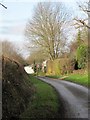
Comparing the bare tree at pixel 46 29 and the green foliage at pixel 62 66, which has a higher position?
the bare tree at pixel 46 29

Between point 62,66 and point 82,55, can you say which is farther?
point 62,66

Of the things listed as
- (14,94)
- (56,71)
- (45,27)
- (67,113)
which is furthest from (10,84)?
(45,27)

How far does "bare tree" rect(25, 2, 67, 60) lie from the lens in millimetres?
56844

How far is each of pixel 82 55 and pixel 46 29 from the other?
56.4 ft

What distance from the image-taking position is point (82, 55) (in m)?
41.5

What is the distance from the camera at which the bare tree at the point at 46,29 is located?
186 feet

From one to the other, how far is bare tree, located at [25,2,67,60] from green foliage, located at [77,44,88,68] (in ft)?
47.8

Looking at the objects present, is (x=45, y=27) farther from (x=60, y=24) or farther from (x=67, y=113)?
(x=67, y=113)

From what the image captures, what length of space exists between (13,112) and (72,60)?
119 ft

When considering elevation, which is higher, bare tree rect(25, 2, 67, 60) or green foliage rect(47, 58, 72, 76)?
bare tree rect(25, 2, 67, 60)

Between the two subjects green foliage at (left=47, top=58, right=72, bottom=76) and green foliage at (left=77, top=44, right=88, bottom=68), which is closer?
green foliage at (left=77, top=44, right=88, bottom=68)

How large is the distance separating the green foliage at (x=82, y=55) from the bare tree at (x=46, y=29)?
14576 mm

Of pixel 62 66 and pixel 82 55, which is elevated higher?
pixel 82 55

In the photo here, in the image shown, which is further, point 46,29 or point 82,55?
point 46,29
